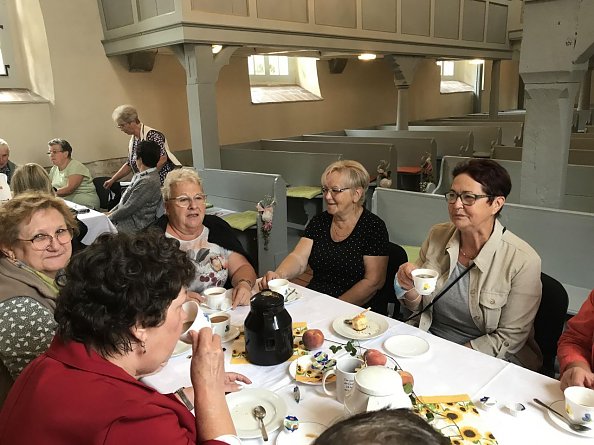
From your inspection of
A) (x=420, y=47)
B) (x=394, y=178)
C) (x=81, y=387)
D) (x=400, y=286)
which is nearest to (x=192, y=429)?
(x=81, y=387)

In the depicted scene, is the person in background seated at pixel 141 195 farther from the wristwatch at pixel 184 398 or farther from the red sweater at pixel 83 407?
the red sweater at pixel 83 407

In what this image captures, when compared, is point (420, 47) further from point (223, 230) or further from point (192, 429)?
point (192, 429)

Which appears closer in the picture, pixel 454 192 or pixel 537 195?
pixel 454 192

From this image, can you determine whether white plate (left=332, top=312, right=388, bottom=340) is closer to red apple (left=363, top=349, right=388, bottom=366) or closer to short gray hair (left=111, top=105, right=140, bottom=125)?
red apple (left=363, top=349, right=388, bottom=366)

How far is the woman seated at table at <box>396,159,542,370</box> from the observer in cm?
210

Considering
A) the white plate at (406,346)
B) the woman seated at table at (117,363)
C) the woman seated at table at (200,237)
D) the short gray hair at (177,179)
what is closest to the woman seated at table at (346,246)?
the woman seated at table at (200,237)

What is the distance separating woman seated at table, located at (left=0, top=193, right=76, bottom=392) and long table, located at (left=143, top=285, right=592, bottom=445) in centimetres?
45

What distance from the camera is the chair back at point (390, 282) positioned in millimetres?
2846

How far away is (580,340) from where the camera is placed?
5.96ft

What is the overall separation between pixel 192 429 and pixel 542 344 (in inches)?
66.6

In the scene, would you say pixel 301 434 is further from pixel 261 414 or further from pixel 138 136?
pixel 138 136

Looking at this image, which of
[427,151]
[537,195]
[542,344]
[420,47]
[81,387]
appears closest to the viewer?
[81,387]

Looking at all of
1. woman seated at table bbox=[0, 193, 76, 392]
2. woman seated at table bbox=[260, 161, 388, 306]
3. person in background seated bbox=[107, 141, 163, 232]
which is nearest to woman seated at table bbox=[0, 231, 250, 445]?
woman seated at table bbox=[0, 193, 76, 392]

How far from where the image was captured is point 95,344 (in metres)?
1.16
